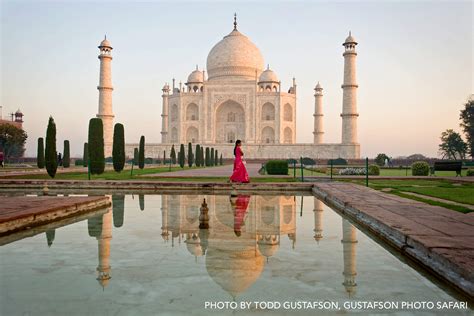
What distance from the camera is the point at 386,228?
403cm

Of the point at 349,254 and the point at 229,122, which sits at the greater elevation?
the point at 229,122

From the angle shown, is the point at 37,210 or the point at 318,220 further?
the point at 318,220

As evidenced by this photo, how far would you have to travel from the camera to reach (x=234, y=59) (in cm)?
4169

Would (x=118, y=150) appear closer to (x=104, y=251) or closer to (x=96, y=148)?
(x=96, y=148)

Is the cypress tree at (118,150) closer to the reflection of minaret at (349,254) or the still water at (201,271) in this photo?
the still water at (201,271)

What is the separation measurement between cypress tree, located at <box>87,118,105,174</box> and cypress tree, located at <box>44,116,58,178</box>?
1.16 meters

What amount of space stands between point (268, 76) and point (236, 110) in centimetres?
483

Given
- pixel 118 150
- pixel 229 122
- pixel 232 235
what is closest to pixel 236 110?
pixel 229 122

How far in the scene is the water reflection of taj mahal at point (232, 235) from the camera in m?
2.78

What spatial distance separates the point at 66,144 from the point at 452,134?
30184 mm

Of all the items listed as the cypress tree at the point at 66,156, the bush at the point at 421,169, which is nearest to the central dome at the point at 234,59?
the cypress tree at the point at 66,156

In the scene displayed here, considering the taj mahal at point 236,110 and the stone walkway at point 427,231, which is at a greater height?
the taj mahal at point 236,110

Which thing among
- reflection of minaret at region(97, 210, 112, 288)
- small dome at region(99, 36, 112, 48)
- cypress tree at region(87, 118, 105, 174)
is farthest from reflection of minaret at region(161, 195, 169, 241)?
small dome at region(99, 36, 112, 48)

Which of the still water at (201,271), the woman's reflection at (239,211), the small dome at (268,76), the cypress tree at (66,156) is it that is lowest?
the still water at (201,271)
